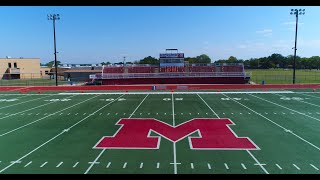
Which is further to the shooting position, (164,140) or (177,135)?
(177,135)

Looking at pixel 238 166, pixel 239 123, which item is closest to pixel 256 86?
pixel 239 123

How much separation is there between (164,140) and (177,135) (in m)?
0.95

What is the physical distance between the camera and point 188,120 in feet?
50.1

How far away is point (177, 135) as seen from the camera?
12.1m

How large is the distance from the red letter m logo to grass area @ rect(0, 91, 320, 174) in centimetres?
4

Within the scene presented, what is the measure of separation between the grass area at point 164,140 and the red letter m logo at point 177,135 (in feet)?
0.14

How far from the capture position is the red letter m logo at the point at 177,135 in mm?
10477

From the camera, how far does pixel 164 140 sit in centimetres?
1134

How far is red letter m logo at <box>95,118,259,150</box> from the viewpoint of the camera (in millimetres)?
10477

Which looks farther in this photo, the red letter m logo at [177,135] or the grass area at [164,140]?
the red letter m logo at [177,135]

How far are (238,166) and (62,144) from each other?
6.50 meters

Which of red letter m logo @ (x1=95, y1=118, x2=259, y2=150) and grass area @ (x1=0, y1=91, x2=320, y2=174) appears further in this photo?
red letter m logo @ (x1=95, y1=118, x2=259, y2=150)
